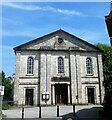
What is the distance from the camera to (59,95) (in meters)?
23.9

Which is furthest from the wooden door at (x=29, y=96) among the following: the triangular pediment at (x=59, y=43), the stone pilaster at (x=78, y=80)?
the stone pilaster at (x=78, y=80)

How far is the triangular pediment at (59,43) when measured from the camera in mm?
24938

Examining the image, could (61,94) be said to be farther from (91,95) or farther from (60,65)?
(91,95)

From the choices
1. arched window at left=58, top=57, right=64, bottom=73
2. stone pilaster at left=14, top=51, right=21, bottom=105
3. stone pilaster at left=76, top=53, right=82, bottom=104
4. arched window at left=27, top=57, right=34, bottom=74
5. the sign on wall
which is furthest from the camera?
arched window at left=58, top=57, right=64, bottom=73

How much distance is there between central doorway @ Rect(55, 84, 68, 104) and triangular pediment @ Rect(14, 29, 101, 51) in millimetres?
6048

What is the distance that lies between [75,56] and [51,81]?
5499 millimetres

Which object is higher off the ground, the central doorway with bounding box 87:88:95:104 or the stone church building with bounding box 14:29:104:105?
the stone church building with bounding box 14:29:104:105

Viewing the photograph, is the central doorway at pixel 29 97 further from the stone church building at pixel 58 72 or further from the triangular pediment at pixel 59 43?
the triangular pediment at pixel 59 43

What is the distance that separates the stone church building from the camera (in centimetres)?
2327

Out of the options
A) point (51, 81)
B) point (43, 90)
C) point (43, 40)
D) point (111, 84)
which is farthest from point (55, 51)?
point (111, 84)

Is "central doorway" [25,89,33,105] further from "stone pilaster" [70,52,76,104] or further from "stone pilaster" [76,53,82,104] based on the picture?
"stone pilaster" [76,53,82,104]

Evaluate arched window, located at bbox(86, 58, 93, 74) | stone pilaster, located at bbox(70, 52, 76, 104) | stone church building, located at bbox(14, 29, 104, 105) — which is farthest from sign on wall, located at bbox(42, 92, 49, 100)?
arched window, located at bbox(86, 58, 93, 74)

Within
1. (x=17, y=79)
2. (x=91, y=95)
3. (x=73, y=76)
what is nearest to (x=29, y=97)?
(x=17, y=79)

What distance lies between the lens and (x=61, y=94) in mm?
23969
